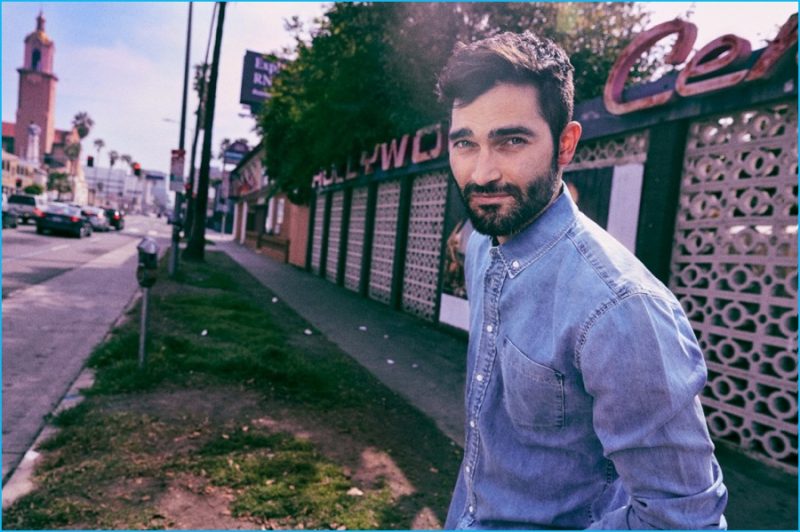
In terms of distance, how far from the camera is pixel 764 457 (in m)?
4.86

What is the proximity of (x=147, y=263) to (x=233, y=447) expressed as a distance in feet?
8.35

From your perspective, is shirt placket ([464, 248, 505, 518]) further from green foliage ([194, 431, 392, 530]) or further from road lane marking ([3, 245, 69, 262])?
road lane marking ([3, 245, 69, 262])

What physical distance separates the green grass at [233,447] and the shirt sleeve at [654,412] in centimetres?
260

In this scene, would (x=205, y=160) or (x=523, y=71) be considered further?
(x=205, y=160)

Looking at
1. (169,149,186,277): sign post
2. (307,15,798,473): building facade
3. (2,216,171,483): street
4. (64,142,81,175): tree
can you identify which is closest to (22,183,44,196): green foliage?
(64,142,81,175): tree

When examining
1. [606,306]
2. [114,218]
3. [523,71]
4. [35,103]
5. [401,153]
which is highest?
[35,103]

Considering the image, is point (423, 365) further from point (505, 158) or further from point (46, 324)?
point (505, 158)

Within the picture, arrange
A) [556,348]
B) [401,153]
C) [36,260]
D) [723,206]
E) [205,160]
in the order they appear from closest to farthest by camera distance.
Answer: [556,348]
[723,206]
[401,153]
[36,260]
[205,160]

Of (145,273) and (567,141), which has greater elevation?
(567,141)

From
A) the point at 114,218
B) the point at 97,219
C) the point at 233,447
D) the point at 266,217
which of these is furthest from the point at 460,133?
the point at 114,218

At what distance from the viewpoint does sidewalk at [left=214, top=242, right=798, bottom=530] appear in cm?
414

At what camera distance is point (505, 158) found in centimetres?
128

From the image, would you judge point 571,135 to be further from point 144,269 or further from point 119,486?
point 144,269

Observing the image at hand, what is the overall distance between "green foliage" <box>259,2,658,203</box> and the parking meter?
4506 millimetres
